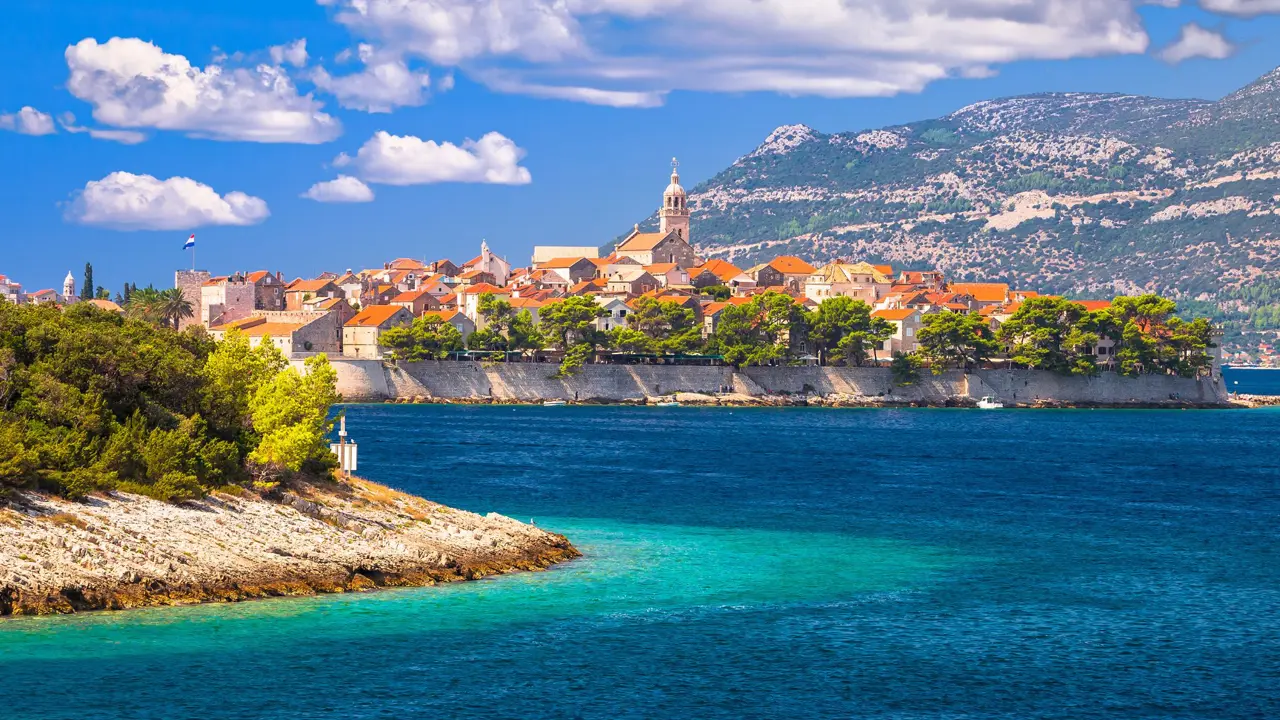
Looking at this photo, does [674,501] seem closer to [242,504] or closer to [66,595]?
[242,504]

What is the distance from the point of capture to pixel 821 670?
26.7 metres

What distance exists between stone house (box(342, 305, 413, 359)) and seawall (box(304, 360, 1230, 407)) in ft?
21.8

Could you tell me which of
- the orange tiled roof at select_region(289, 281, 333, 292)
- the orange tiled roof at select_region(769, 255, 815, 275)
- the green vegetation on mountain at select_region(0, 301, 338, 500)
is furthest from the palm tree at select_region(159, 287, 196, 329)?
the green vegetation on mountain at select_region(0, 301, 338, 500)

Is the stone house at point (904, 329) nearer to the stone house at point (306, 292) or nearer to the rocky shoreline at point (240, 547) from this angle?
the stone house at point (306, 292)

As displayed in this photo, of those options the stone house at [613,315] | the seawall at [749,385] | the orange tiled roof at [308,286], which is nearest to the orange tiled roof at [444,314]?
the seawall at [749,385]

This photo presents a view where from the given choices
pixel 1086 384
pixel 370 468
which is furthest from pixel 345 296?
pixel 370 468

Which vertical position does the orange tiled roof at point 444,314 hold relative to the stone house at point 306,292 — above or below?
below

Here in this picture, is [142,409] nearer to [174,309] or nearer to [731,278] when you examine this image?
[174,309]

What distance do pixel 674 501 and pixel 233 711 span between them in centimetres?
2871

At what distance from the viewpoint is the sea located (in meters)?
24.5

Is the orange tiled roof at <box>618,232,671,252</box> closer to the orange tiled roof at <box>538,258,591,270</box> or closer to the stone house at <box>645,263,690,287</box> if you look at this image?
the orange tiled roof at <box>538,258,591,270</box>

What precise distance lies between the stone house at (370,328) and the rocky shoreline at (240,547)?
8385cm

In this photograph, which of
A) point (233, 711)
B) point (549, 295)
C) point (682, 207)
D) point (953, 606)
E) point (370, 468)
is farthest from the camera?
point (682, 207)

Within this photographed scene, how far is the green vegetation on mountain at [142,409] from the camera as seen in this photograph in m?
31.8
